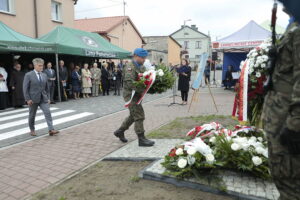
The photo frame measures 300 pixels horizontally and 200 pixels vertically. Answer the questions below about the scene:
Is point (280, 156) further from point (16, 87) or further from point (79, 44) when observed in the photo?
point (79, 44)

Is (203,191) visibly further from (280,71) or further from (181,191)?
(280,71)

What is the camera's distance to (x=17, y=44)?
11031 mm

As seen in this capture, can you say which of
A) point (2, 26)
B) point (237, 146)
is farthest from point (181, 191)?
point (2, 26)

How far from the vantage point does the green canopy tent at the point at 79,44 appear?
13734 mm

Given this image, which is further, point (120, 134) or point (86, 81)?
point (86, 81)

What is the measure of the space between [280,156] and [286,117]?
0.29 m

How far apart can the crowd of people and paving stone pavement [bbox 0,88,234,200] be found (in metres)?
5.06

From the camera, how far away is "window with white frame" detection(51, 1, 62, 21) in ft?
59.8

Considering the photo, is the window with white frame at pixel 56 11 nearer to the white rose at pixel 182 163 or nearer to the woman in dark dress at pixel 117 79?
the woman in dark dress at pixel 117 79

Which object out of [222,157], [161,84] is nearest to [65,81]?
[161,84]

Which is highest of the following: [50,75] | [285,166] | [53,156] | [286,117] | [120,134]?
[50,75]

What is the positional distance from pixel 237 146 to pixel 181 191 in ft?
3.31

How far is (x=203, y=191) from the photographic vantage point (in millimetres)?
3637

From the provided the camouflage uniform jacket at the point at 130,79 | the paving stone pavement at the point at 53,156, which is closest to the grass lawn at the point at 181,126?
the paving stone pavement at the point at 53,156
